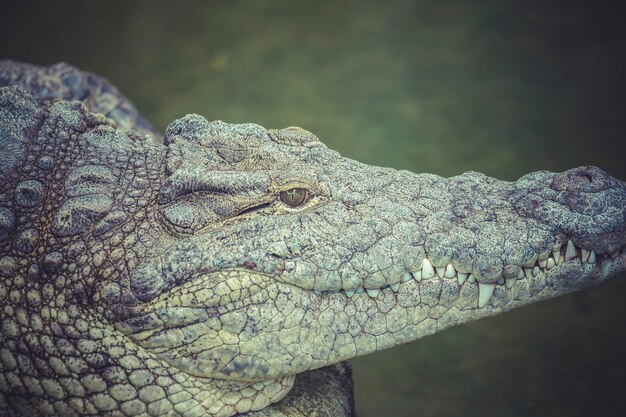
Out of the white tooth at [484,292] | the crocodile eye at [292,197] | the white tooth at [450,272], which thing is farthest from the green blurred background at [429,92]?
the crocodile eye at [292,197]

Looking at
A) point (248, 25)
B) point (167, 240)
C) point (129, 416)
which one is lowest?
point (129, 416)

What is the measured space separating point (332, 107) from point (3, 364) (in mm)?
4062

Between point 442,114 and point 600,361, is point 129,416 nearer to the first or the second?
point 600,361

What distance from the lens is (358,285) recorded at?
264cm

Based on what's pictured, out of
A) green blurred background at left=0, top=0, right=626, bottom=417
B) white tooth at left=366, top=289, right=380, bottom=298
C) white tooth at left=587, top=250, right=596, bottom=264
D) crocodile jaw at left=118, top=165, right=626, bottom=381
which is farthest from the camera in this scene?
green blurred background at left=0, top=0, right=626, bottom=417

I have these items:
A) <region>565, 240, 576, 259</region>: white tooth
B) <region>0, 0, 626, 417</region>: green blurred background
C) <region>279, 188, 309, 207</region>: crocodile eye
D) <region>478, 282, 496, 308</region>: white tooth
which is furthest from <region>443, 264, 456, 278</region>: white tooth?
<region>0, 0, 626, 417</region>: green blurred background

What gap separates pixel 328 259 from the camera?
262 centimetres

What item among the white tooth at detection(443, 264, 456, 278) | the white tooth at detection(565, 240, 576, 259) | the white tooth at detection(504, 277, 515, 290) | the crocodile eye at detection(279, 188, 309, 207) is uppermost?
the crocodile eye at detection(279, 188, 309, 207)

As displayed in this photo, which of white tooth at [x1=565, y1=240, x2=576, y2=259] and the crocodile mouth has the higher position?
white tooth at [x1=565, y1=240, x2=576, y2=259]

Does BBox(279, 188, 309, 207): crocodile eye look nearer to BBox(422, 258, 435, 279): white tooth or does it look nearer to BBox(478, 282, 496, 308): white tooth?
BBox(422, 258, 435, 279): white tooth

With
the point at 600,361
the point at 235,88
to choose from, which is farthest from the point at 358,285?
the point at 235,88

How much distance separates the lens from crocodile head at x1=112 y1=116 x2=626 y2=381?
2578 millimetres

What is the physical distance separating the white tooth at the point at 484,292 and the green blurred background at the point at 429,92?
113 cm

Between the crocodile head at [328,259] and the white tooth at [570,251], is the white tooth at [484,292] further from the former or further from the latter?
the white tooth at [570,251]
